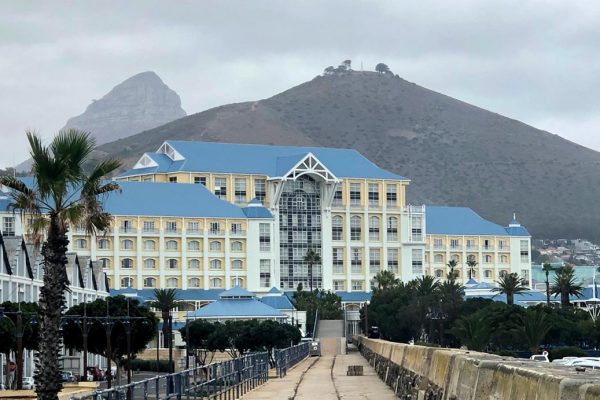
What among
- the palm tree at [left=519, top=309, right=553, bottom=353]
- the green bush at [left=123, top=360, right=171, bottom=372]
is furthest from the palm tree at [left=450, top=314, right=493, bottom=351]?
the green bush at [left=123, top=360, right=171, bottom=372]

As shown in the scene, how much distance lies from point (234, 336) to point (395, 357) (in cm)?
8221

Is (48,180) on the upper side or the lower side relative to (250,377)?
upper

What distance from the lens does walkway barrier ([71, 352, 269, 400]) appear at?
3013 cm

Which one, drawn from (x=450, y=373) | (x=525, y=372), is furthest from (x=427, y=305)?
(x=525, y=372)

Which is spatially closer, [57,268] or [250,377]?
[57,268]

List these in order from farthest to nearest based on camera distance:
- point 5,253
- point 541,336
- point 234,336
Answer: point 234,336 → point 541,336 → point 5,253

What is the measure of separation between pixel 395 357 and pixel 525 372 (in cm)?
4311

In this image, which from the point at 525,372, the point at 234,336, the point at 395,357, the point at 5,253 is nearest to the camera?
the point at 525,372

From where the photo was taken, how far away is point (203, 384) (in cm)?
4366

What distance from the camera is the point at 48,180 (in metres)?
45.8

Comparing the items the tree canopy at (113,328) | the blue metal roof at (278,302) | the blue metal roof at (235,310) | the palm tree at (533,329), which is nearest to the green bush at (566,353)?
the palm tree at (533,329)

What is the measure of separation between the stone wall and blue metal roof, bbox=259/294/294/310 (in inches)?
5762

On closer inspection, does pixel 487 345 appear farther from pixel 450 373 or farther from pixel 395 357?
pixel 450 373

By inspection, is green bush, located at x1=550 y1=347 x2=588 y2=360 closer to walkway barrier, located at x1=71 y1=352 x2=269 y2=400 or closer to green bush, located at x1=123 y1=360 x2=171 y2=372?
green bush, located at x1=123 y1=360 x2=171 y2=372
